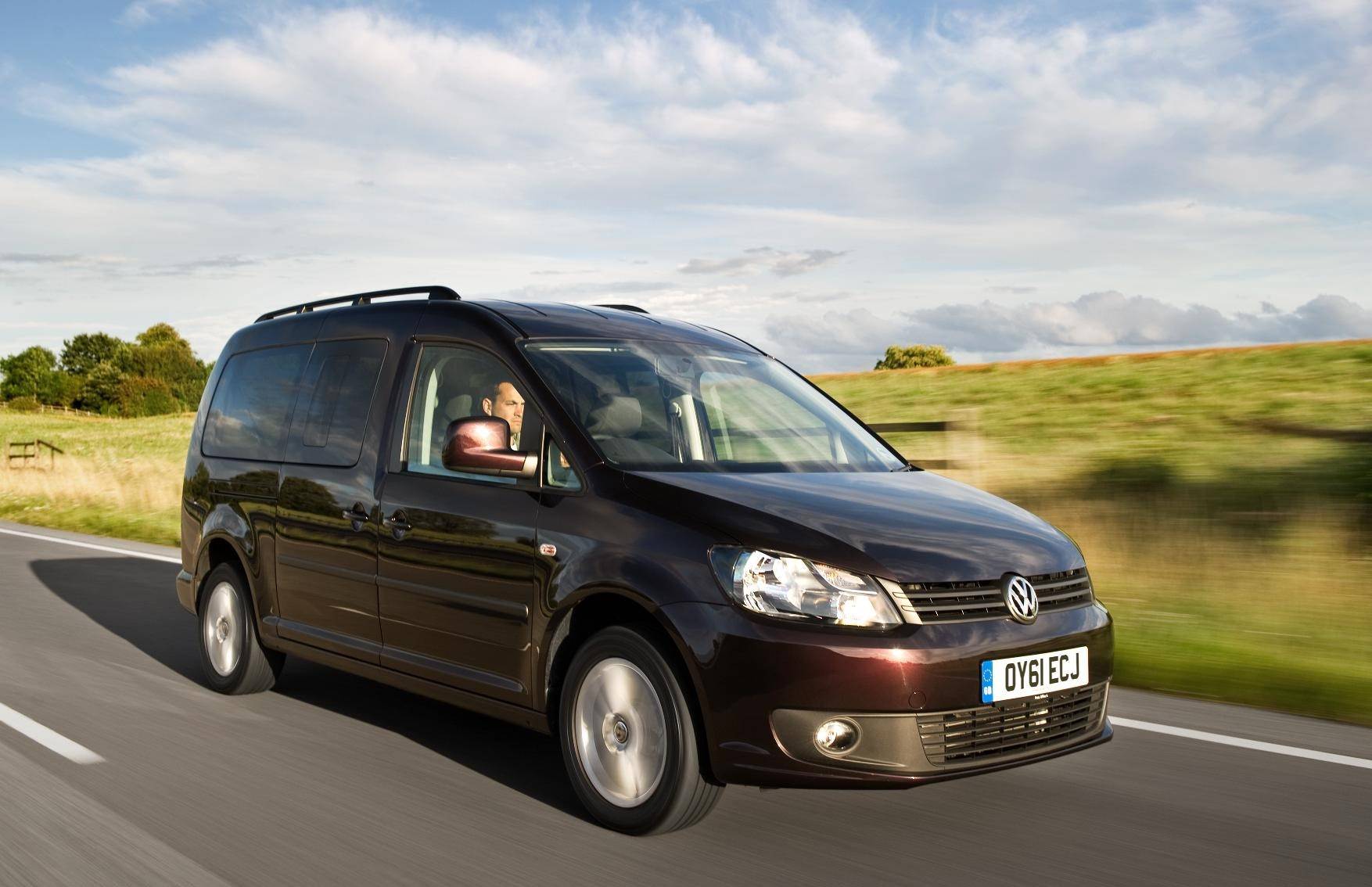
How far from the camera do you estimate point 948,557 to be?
4207mm

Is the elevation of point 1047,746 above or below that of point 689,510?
below

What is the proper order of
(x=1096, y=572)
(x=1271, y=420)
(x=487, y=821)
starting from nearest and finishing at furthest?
1. (x=487, y=821)
2. (x=1096, y=572)
3. (x=1271, y=420)

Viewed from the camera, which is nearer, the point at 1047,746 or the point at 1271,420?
the point at 1047,746

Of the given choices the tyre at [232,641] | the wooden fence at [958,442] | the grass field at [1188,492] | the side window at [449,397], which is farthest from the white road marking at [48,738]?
the wooden fence at [958,442]

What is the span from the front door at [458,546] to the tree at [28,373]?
482ft

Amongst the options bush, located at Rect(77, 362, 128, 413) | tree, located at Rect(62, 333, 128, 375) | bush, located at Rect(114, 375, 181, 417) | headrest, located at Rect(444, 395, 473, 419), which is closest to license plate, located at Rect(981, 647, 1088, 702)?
headrest, located at Rect(444, 395, 473, 419)

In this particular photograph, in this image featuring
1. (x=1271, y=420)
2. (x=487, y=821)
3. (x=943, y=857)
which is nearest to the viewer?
(x=943, y=857)

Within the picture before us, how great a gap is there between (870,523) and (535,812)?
153 cm

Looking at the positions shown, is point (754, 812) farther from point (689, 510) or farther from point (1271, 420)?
point (1271, 420)

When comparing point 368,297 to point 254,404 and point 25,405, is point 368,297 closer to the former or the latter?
point 254,404

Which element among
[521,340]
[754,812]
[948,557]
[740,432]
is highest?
[521,340]

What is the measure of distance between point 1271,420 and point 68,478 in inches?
794

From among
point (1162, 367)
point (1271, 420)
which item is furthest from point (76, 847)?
point (1162, 367)

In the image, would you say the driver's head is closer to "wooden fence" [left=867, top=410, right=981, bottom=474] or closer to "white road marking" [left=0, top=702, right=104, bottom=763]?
"white road marking" [left=0, top=702, right=104, bottom=763]
